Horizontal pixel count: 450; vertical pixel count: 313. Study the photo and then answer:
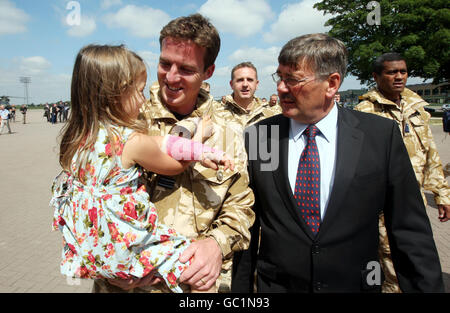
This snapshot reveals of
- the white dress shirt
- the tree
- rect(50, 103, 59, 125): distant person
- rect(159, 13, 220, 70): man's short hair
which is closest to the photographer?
rect(159, 13, 220, 70): man's short hair

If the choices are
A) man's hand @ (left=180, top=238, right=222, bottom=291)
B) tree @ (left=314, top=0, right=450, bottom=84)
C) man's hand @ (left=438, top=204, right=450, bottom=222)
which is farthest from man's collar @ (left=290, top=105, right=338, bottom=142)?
tree @ (left=314, top=0, right=450, bottom=84)

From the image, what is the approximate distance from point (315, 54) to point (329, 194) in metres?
0.86

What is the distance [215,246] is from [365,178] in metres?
0.95

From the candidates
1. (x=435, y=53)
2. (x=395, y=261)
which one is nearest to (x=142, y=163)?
(x=395, y=261)

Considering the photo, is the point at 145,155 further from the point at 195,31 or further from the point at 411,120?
the point at 411,120

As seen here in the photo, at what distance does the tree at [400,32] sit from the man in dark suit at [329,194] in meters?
27.2

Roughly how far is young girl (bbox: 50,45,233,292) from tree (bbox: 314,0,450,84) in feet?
92.1

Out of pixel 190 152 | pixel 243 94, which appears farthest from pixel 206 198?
pixel 243 94

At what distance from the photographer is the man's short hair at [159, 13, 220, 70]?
174cm

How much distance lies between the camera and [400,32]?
27.9m

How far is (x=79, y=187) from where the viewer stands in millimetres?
1439

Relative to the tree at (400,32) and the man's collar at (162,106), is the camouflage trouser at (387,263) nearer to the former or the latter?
the man's collar at (162,106)

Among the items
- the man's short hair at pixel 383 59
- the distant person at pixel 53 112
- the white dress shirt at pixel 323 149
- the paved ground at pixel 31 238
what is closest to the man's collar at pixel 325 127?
the white dress shirt at pixel 323 149

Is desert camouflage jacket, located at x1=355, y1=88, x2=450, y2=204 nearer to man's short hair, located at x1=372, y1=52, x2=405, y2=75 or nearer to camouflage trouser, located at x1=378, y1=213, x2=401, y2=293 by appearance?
man's short hair, located at x1=372, y1=52, x2=405, y2=75
